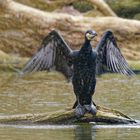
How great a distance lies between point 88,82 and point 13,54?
15.6 meters

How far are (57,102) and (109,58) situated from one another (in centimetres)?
311

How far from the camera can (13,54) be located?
29.5 m

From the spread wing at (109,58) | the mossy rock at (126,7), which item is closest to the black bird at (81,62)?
the spread wing at (109,58)

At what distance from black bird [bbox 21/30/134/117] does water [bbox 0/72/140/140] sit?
0.88 m

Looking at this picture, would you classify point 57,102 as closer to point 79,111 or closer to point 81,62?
point 81,62

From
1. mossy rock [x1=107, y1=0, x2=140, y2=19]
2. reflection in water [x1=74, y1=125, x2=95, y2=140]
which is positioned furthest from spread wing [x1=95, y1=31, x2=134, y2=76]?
mossy rock [x1=107, y1=0, x2=140, y2=19]

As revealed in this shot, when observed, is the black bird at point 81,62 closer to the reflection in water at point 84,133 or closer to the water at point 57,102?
the reflection in water at point 84,133

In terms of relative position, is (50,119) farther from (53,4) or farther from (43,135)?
(53,4)

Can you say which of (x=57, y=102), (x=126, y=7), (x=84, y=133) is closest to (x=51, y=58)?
(x=84, y=133)

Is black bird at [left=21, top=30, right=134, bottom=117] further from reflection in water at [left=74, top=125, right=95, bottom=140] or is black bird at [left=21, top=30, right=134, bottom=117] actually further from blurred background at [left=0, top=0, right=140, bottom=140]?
blurred background at [left=0, top=0, right=140, bottom=140]

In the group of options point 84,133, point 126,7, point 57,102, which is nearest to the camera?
point 84,133

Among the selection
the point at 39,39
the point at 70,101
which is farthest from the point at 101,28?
the point at 70,101

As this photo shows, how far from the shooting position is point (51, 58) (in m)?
14.8

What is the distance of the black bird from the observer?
1399 centimetres
